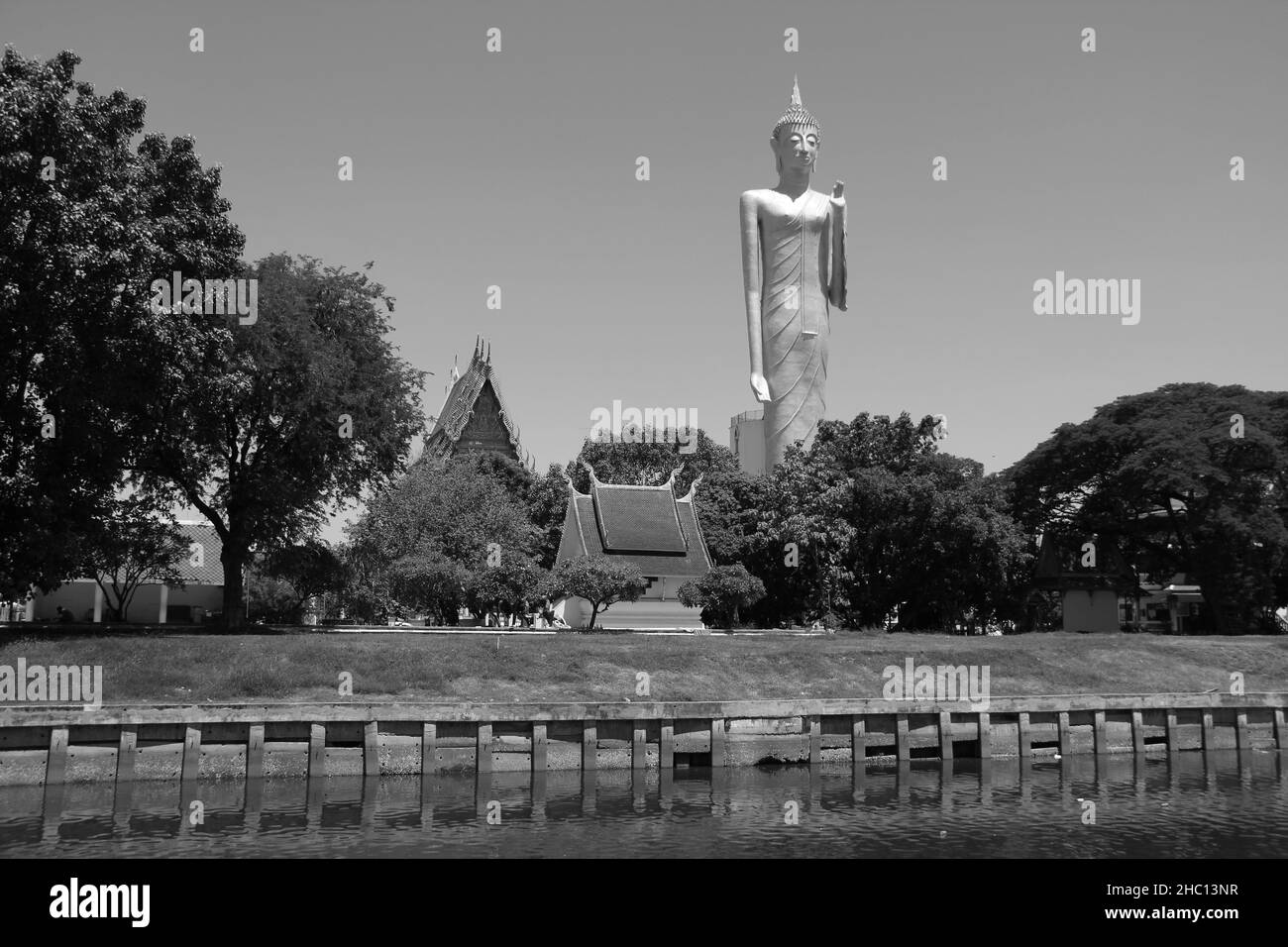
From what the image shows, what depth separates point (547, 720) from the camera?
2514cm

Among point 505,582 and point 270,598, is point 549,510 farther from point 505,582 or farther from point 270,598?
point 505,582

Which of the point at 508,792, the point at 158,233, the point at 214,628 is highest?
the point at 158,233

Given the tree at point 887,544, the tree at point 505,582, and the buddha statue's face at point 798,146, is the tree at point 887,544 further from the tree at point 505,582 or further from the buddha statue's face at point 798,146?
the buddha statue's face at point 798,146

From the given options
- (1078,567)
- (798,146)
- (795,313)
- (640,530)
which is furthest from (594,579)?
(798,146)

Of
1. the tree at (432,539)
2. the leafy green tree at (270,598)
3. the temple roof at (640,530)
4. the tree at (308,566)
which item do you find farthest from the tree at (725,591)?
the leafy green tree at (270,598)

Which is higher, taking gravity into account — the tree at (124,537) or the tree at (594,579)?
the tree at (124,537)

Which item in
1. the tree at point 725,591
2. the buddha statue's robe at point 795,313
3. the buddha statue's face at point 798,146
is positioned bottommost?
the tree at point 725,591

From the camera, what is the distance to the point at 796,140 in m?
78.5

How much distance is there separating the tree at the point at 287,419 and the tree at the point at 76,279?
2441 millimetres

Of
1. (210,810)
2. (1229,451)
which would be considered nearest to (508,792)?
(210,810)

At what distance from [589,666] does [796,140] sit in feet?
183

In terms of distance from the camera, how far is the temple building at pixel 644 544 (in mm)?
57688
